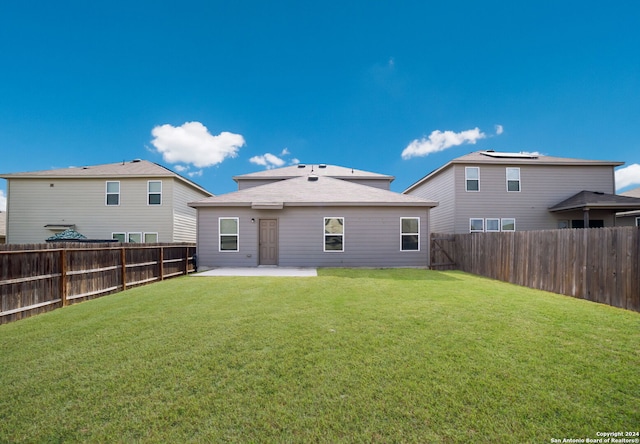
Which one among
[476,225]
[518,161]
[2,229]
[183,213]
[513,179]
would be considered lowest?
[2,229]

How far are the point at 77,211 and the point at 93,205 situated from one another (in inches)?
36.9

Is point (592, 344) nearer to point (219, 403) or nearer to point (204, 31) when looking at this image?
point (219, 403)

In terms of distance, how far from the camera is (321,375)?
2.68 meters

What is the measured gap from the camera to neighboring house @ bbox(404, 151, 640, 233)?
587 inches

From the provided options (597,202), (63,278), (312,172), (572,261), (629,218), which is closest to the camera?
(63,278)

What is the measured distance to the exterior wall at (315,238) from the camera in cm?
1158

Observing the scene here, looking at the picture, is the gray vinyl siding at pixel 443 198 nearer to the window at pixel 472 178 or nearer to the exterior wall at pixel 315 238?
the window at pixel 472 178

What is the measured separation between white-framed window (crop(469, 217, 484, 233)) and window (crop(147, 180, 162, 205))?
18.0 m

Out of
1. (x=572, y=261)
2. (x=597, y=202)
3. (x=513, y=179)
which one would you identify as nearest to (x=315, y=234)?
(x=572, y=261)

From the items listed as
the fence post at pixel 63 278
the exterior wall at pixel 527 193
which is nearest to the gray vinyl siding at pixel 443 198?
the exterior wall at pixel 527 193

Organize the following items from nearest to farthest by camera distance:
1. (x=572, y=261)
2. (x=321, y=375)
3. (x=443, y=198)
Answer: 1. (x=321, y=375)
2. (x=572, y=261)
3. (x=443, y=198)

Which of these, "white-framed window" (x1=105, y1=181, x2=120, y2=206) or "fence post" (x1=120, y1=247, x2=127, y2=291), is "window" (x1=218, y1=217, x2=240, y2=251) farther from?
"white-framed window" (x1=105, y1=181, x2=120, y2=206)

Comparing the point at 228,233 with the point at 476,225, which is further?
the point at 476,225

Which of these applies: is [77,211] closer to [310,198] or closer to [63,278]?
[63,278]
